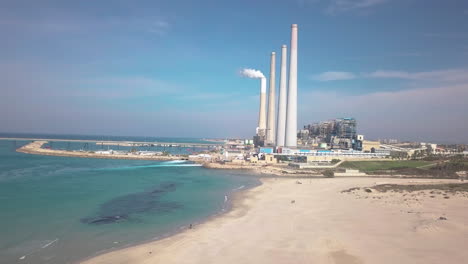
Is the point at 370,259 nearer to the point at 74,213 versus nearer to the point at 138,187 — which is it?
the point at 74,213

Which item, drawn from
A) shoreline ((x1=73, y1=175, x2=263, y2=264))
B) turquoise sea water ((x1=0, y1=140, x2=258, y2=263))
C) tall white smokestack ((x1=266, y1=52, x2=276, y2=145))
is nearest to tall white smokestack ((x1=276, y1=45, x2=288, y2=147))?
tall white smokestack ((x1=266, y1=52, x2=276, y2=145))

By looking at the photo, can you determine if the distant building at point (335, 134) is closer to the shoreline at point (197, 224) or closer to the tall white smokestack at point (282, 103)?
the tall white smokestack at point (282, 103)

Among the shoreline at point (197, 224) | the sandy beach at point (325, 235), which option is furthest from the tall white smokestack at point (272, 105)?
the sandy beach at point (325, 235)

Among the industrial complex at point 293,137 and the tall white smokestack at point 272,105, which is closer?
the industrial complex at point 293,137

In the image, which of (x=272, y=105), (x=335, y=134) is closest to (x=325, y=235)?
(x=335, y=134)

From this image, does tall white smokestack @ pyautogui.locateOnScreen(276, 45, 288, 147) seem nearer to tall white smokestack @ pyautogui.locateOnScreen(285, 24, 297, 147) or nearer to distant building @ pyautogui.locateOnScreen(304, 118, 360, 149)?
tall white smokestack @ pyautogui.locateOnScreen(285, 24, 297, 147)

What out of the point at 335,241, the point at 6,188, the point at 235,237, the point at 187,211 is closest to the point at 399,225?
the point at 335,241
